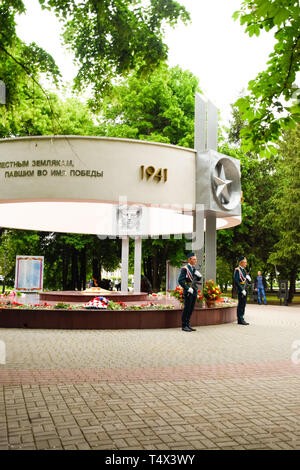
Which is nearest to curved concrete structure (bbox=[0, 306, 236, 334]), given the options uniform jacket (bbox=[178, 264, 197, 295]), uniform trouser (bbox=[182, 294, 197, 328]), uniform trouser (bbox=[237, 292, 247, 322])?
uniform trouser (bbox=[182, 294, 197, 328])

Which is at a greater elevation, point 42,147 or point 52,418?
point 42,147

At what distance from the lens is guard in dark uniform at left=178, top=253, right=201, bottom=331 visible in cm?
1350

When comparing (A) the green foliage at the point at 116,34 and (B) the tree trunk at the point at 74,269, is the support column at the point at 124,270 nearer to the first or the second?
(B) the tree trunk at the point at 74,269

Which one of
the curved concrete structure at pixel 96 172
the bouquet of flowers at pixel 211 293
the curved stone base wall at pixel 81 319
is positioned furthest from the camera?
the bouquet of flowers at pixel 211 293

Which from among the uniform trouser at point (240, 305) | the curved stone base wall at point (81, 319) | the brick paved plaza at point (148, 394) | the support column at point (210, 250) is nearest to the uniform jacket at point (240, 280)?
the uniform trouser at point (240, 305)

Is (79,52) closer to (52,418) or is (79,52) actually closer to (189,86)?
(52,418)

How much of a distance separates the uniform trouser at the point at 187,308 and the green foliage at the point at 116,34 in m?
7.30

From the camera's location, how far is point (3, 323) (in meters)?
13.6

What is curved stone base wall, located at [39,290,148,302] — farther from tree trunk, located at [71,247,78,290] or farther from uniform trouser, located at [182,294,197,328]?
tree trunk, located at [71,247,78,290]

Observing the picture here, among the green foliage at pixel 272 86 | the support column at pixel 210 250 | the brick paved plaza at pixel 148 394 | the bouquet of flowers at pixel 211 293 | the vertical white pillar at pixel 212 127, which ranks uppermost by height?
the vertical white pillar at pixel 212 127

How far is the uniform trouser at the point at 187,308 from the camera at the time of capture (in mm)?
13500

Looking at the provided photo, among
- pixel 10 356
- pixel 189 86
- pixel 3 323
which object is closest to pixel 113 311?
pixel 3 323

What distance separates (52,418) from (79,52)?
5.87 metres

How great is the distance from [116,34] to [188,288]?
7694mm
